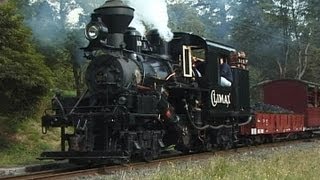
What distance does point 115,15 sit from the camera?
42.3ft

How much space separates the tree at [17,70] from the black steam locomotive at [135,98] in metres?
1.82

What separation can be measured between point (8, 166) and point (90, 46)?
134 inches

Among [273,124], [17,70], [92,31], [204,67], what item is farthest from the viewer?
[273,124]

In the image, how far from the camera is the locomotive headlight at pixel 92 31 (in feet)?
42.4

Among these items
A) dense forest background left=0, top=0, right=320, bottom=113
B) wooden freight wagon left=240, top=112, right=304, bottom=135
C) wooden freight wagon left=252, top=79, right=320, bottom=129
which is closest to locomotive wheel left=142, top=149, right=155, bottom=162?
wooden freight wagon left=240, top=112, right=304, bottom=135

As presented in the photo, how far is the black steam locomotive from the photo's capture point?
40.1ft

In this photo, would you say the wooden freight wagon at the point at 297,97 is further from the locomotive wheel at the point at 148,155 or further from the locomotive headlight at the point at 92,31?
the locomotive headlight at the point at 92,31

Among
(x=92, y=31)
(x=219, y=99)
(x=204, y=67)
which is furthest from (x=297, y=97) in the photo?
(x=92, y=31)

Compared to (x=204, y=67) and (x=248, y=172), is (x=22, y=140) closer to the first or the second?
(x=204, y=67)

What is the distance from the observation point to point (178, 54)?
49.9 feet

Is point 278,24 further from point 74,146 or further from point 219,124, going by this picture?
point 74,146

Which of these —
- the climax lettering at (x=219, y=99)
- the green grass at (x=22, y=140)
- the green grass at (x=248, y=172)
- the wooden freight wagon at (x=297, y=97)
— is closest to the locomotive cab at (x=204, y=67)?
the climax lettering at (x=219, y=99)

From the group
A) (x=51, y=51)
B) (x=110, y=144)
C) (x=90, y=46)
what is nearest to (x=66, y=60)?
(x=51, y=51)

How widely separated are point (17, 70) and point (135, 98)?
3654mm
